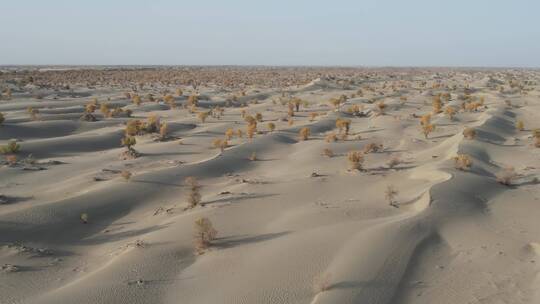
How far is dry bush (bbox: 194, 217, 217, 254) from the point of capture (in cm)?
773

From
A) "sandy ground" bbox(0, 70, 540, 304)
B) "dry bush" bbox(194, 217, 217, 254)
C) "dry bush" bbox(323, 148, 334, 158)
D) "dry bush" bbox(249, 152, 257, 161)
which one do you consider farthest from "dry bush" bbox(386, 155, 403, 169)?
"dry bush" bbox(194, 217, 217, 254)

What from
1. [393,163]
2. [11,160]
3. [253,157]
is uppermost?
[11,160]

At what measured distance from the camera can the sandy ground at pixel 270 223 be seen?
653 cm

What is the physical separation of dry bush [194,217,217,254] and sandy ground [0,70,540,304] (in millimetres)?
98

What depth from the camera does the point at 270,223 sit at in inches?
355

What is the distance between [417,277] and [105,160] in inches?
396

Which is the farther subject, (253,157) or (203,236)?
(253,157)

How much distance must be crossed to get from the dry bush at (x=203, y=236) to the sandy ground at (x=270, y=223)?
98 mm

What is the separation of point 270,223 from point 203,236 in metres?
1.60

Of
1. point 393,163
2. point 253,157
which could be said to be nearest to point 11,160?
point 253,157

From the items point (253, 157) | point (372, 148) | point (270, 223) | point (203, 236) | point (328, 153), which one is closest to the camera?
point (203, 236)

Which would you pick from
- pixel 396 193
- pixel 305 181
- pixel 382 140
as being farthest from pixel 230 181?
pixel 382 140

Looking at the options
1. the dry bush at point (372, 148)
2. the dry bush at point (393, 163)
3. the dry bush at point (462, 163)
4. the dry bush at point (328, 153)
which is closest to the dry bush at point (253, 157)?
the dry bush at point (328, 153)

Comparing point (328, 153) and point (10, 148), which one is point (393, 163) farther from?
point (10, 148)
